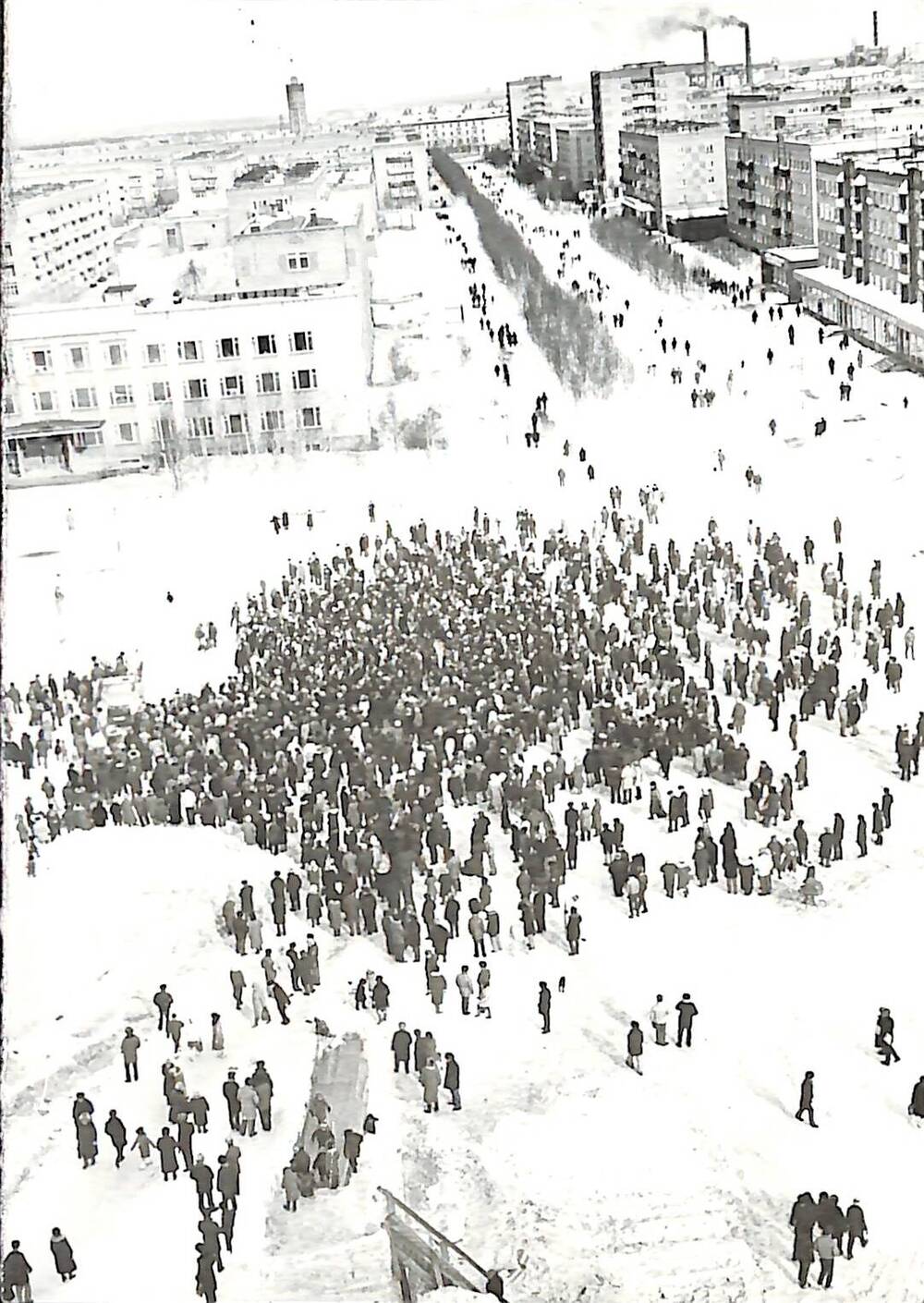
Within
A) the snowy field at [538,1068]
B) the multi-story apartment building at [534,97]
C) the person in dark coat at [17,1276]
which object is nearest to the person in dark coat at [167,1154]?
the snowy field at [538,1068]

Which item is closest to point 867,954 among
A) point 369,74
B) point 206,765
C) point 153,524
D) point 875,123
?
point 206,765

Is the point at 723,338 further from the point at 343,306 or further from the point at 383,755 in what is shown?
the point at 383,755

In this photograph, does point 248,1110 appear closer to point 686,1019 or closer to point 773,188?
point 686,1019

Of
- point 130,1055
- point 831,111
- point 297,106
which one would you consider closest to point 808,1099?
point 130,1055

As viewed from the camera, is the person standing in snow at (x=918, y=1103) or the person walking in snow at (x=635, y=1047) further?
the person walking in snow at (x=635, y=1047)

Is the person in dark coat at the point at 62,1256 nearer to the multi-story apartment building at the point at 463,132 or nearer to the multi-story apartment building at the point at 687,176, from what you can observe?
the multi-story apartment building at the point at 463,132

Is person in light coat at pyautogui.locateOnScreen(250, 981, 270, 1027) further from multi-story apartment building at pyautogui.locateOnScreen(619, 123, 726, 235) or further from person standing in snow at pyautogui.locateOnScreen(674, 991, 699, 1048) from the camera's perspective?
multi-story apartment building at pyautogui.locateOnScreen(619, 123, 726, 235)

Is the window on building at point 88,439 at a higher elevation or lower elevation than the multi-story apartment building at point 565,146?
lower
